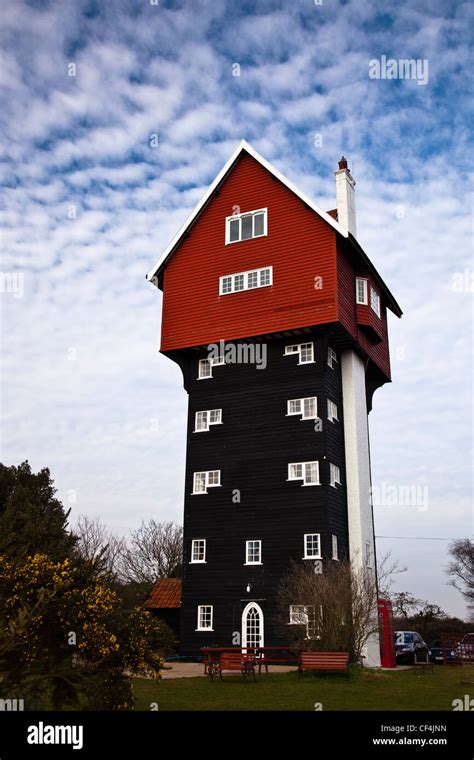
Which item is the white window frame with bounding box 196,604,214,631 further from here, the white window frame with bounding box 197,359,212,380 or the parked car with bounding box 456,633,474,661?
the parked car with bounding box 456,633,474,661

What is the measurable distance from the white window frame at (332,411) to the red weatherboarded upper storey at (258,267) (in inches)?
139

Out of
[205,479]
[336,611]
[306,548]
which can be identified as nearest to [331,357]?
[205,479]

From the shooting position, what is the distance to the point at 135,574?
215ft

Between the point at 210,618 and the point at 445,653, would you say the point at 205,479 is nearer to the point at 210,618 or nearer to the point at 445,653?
the point at 210,618

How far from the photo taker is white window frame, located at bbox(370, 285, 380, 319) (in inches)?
1478

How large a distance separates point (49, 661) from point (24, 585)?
4.68ft

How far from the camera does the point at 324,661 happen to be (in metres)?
23.1

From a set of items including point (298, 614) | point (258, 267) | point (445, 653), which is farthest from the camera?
point (258, 267)

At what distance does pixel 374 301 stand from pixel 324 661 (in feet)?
68.4

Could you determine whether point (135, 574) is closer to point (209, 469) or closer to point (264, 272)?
point (209, 469)

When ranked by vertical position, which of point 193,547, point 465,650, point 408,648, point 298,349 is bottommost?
point 408,648

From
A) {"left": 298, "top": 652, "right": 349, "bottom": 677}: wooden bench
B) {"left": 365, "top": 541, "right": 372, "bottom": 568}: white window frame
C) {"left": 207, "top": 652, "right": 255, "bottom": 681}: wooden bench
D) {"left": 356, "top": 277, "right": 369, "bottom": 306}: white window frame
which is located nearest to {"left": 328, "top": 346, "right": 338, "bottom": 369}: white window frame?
{"left": 356, "top": 277, "right": 369, "bottom": 306}: white window frame

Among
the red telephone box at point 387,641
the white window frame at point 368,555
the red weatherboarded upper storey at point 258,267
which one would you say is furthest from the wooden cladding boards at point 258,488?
the red telephone box at point 387,641
